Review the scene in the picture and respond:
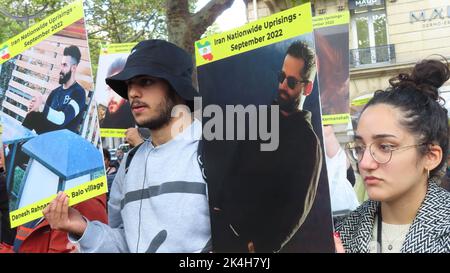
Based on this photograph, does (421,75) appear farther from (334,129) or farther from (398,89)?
(334,129)

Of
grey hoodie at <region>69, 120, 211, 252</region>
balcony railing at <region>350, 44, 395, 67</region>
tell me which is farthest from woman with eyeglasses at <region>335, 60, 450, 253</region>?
balcony railing at <region>350, 44, 395, 67</region>

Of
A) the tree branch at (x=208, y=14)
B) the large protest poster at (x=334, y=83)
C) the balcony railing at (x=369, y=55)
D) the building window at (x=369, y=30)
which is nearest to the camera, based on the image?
the large protest poster at (x=334, y=83)

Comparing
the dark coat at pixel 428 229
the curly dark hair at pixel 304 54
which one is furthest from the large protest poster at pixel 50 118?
the dark coat at pixel 428 229

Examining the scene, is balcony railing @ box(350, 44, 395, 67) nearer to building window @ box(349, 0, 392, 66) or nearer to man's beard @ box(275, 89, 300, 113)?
building window @ box(349, 0, 392, 66)

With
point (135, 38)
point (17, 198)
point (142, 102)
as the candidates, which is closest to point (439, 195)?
point (142, 102)

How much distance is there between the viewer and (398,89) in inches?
68.5

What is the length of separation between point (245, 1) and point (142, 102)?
1341mm

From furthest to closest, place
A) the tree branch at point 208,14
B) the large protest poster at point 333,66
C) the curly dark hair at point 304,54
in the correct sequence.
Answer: the tree branch at point 208,14 → the large protest poster at point 333,66 → the curly dark hair at point 304,54

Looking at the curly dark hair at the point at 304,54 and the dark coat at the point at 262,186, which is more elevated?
the curly dark hair at the point at 304,54

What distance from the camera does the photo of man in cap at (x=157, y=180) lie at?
2000 mm

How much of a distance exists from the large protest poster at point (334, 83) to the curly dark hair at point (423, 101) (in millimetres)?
816

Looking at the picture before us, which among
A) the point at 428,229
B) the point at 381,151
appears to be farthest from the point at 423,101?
the point at 428,229

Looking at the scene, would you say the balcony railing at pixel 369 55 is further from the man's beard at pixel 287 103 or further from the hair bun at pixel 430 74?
the man's beard at pixel 287 103

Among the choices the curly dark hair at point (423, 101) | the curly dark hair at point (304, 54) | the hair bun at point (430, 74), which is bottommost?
the curly dark hair at point (423, 101)
